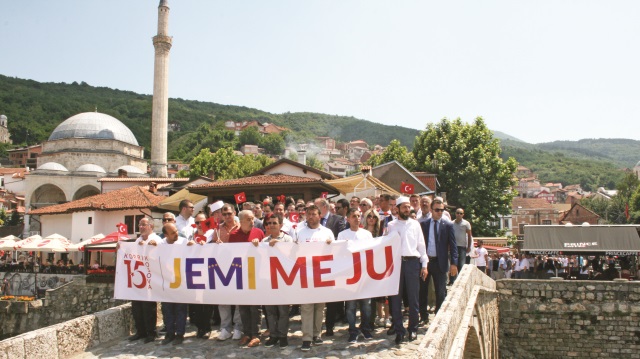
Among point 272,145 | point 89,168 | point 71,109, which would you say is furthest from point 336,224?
point 272,145

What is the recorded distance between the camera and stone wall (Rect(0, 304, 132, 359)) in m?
5.82

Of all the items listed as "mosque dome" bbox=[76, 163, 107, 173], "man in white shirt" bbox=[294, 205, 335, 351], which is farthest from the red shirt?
"mosque dome" bbox=[76, 163, 107, 173]

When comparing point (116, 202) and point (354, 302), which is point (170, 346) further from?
point (116, 202)

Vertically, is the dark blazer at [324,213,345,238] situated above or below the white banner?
above

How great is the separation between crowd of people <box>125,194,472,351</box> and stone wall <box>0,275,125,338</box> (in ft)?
53.1

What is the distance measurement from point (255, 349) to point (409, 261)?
2.34 meters

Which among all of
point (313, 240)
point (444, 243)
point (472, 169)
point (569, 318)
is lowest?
point (569, 318)

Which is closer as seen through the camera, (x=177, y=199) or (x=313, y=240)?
(x=313, y=240)

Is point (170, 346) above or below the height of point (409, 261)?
below

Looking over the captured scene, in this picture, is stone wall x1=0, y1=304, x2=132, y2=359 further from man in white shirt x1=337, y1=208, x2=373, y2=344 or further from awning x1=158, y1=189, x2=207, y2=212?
awning x1=158, y1=189, x2=207, y2=212

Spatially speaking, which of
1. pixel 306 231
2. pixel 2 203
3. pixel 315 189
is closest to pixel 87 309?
pixel 315 189

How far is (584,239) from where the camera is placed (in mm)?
19734

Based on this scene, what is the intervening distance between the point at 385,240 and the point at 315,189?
1382cm

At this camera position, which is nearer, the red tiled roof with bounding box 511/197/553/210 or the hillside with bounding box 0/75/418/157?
the red tiled roof with bounding box 511/197/553/210
